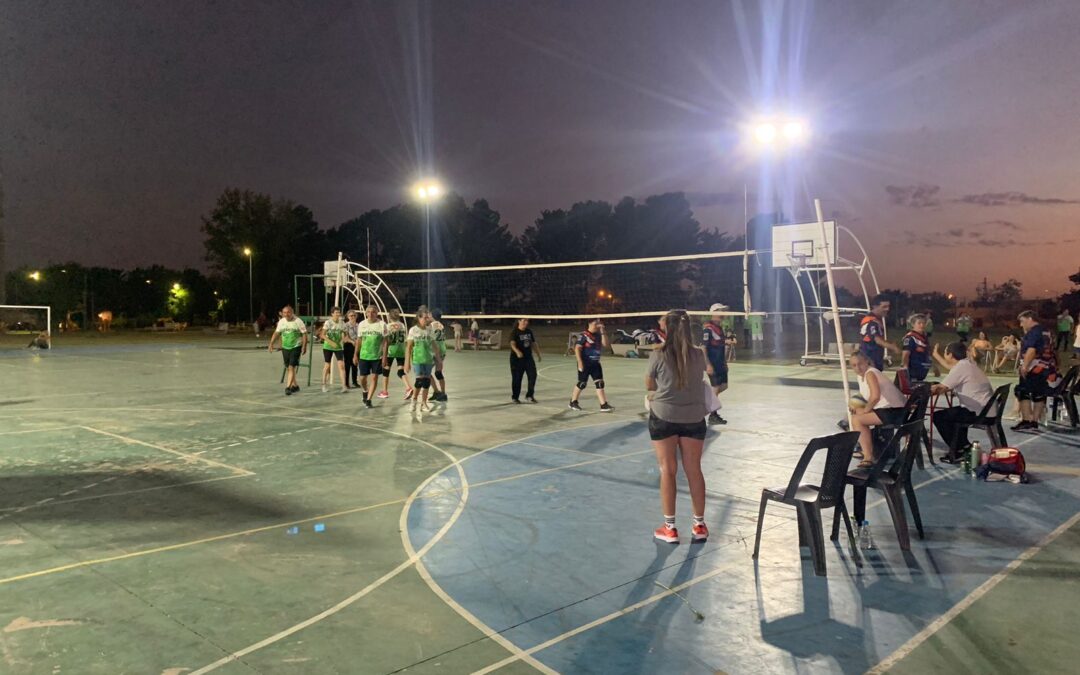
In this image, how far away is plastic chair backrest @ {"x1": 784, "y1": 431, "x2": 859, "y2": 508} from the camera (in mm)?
4805

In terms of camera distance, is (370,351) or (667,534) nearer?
(667,534)

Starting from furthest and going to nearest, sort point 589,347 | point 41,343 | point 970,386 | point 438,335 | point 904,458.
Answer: point 41,343
point 438,335
point 589,347
point 970,386
point 904,458

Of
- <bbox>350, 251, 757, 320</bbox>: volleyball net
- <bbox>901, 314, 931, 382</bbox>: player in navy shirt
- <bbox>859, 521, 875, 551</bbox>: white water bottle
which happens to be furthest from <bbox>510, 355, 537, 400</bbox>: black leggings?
<bbox>350, 251, 757, 320</bbox>: volleyball net

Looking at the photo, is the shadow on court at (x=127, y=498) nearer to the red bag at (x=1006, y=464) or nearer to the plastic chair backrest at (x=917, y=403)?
the plastic chair backrest at (x=917, y=403)

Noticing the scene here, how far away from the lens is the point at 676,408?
17.2 ft

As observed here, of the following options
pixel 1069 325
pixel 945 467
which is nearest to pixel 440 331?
pixel 945 467

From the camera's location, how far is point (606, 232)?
225 ft

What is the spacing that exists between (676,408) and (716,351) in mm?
6366

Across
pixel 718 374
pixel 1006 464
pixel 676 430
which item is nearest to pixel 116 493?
pixel 676 430

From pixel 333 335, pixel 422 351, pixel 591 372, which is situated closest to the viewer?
pixel 422 351

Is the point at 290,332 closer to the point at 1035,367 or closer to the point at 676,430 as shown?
the point at 676,430

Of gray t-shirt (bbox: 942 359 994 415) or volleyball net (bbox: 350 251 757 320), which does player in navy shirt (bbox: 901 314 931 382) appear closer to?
gray t-shirt (bbox: 942 359 994 415)

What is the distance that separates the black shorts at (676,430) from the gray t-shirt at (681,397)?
1.2 inches

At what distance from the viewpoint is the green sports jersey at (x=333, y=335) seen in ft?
49.0
